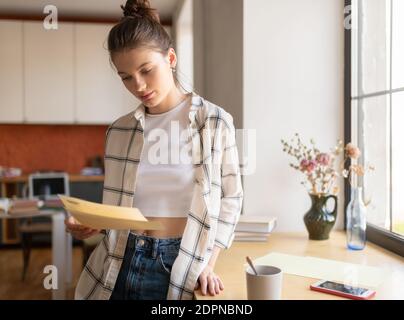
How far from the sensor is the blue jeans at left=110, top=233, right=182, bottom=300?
112cm

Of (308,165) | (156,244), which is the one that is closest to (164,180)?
(156,244)

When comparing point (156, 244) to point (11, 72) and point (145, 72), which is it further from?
point (11, 72)

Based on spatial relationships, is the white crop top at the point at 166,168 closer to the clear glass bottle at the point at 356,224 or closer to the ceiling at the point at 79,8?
the clear glass bottle at the point at 356,224

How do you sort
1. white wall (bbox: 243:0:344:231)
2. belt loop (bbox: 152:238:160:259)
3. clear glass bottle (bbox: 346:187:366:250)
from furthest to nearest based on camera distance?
white wall (bbox: 243:0:344:231), clear glass bottle (bbox: 346:187:366:250), belt loop (bbox: 152:238:160:259)

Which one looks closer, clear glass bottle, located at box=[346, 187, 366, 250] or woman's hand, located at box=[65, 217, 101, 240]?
woman's hand, located at box=[65, 217, 101, 240]

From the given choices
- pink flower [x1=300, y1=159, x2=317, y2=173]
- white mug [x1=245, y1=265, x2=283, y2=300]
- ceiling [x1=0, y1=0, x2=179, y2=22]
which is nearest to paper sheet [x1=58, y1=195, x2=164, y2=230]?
white mug [x1=245, y1=265, x2=283, y2=300]

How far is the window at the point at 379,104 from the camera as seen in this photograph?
1.56 metres

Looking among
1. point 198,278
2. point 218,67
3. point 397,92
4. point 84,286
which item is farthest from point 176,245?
point 218,67

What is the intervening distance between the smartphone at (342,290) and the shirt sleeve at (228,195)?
0.24m

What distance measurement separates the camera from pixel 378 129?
1.72 m

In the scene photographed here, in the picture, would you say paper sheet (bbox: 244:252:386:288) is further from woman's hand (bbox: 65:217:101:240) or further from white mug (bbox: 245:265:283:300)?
woman's hand (bbox: 65:217:101:240)

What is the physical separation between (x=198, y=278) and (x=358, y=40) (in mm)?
1220

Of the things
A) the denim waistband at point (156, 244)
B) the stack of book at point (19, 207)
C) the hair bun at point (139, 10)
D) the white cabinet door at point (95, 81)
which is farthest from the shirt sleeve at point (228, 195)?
the white cabinet door at point (95, 81)

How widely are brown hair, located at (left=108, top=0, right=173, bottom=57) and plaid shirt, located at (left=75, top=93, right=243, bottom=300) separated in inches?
6.9
